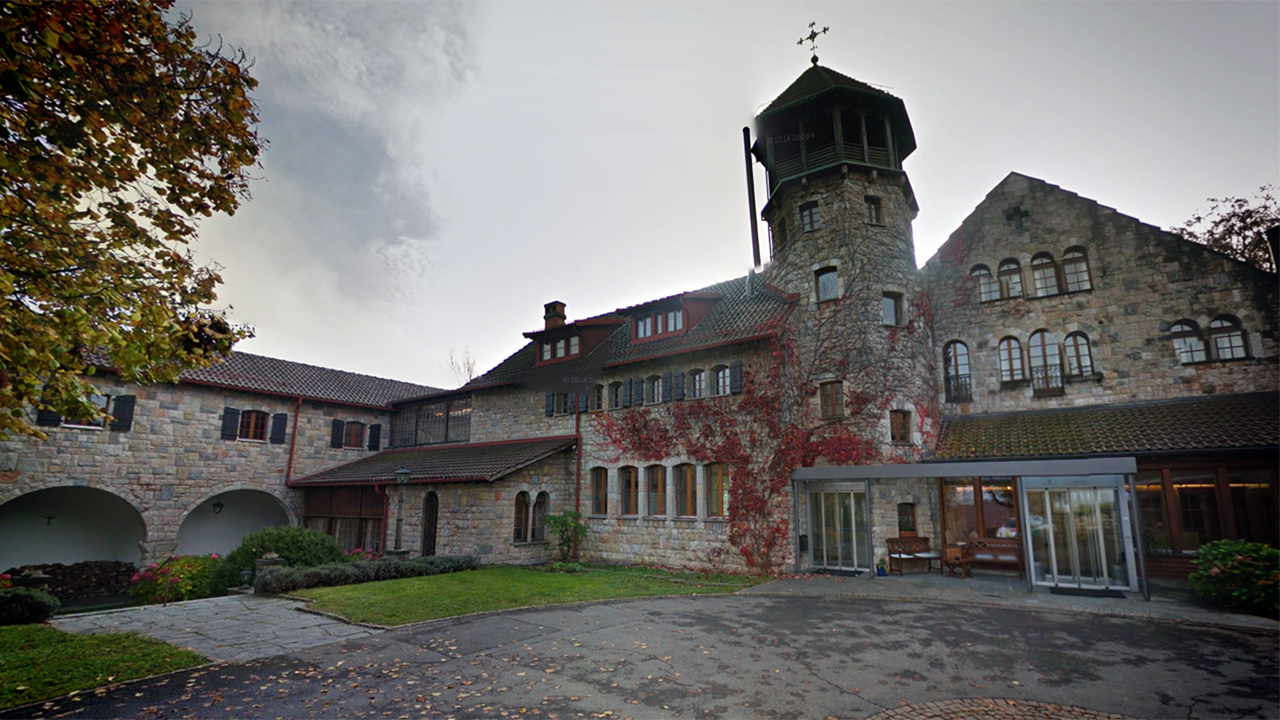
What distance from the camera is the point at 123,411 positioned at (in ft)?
63.5

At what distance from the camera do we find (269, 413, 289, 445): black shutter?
75.6 feet

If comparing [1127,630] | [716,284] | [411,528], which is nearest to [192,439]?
[411,528]

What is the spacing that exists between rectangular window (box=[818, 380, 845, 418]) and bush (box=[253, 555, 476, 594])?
10.8 meters

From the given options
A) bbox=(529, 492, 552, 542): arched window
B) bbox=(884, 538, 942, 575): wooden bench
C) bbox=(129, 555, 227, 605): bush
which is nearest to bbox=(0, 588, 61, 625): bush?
bbox=(129, 555, 227, 605): bush

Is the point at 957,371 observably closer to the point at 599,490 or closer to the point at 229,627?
the point at 599,490

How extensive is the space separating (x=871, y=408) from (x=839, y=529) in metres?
3.33

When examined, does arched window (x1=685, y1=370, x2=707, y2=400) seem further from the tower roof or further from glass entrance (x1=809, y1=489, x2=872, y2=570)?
the tower roof

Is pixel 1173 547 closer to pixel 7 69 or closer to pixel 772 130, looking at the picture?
pixel 772 130

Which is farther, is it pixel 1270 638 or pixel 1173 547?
pixel 1173 547

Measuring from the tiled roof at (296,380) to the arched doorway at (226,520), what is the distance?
414cm

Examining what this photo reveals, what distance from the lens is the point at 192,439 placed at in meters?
20.7

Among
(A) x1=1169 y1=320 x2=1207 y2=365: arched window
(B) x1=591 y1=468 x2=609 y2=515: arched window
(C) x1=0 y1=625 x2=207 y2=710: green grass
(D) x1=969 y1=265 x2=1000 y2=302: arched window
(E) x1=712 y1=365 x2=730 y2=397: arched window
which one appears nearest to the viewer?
(C) x1=0 y1=625 x2=207 y2=710: green grass

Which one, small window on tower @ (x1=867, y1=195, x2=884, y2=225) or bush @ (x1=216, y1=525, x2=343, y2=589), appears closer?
bush @ (x1=216, y1=525, x2=343, y2=589)

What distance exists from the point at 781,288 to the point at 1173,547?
460 inches
